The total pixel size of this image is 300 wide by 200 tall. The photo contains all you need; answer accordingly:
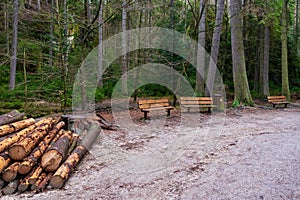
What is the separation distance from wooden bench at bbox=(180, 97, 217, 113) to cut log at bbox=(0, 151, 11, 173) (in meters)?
6.65

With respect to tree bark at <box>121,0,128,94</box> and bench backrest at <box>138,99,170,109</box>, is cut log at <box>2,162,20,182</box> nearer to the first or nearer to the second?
bench backrest at <box>138,99,170,109</box>

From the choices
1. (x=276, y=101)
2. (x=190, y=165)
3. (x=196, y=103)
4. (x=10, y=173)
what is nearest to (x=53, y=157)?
(x=10, y=173)

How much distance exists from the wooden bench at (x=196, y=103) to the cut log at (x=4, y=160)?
6.65m

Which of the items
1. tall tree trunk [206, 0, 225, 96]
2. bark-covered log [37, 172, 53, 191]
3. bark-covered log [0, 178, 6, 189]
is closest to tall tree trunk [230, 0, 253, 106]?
tall tree trunk [206, 0, 225, 96]

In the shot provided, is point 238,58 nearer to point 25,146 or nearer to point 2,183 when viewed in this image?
point 25,146

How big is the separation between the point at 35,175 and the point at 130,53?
11.1m

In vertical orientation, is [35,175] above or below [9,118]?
below

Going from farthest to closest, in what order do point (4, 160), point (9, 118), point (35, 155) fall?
point (9, 118) < point (35, 155) < point (4, 160)

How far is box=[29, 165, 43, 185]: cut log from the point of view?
341 cm

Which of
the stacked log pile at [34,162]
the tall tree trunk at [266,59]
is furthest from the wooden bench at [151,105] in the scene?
the tall tree trunk at [266,59]

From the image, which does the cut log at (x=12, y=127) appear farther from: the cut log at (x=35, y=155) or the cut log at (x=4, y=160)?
the cut log at (x=4, y=160)

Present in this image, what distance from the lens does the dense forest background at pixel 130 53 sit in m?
6.30

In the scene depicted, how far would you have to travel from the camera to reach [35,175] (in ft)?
11.5

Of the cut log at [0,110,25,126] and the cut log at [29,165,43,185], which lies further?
the cut log at [0,110,25,126]
